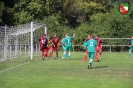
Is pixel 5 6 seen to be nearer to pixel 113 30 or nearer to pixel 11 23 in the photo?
pixel 11 23

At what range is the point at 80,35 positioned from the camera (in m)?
52.3

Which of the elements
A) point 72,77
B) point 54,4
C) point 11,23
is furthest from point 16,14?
point 72,77

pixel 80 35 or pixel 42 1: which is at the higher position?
pixel 42 1

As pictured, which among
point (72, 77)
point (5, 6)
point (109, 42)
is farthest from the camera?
point (5, 6)

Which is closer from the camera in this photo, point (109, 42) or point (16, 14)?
point (109, 42)

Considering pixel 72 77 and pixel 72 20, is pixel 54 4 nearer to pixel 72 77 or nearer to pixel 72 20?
pixel 72 20

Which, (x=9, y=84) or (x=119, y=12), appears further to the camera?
(x=119, y=12)

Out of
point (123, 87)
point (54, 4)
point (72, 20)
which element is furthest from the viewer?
point (72, 20)

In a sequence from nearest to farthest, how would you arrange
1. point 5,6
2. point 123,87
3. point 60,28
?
point 123,87 → point 60,28 → point 5,6

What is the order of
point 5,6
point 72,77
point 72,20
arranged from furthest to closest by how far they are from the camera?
point 72,20
point 5,6
point 72,77

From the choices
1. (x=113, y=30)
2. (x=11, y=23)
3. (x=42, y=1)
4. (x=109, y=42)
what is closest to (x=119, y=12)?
(x=113, y=30)

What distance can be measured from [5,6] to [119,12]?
18772 mm

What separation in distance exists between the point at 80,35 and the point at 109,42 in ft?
15.3

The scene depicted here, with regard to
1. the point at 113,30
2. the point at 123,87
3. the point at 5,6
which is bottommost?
the point at 123,87
